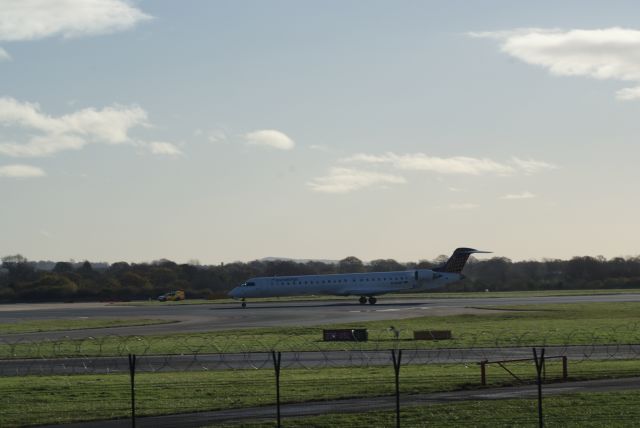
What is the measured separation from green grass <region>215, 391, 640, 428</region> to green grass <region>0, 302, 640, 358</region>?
20720 millimetres

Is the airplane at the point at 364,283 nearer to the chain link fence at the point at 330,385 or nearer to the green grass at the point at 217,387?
the chain link fence at the point at 330,385

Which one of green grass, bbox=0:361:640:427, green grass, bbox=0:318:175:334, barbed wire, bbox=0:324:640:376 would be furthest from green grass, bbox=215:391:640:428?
green grass, bbox=0:318:175:334

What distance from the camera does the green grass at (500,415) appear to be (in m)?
23.5

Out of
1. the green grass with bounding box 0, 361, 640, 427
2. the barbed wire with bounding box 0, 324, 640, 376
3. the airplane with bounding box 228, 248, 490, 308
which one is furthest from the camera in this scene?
the airplane with bounding box 228, 248, 490, 308

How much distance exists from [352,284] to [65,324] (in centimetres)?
3601

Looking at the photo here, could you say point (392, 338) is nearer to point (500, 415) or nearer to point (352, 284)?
point (500, 415)

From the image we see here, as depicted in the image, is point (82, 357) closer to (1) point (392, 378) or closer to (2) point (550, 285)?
(1) point (392, 378)

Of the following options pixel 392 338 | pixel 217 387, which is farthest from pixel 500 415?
pixel 392 338

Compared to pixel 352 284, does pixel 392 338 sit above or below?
below

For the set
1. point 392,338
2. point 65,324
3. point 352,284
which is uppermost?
point 352,284

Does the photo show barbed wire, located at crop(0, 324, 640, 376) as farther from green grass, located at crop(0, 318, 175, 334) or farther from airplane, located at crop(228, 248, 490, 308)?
airplane, located at crop(228, 248, 490, 308)

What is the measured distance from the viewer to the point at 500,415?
80.8 feet

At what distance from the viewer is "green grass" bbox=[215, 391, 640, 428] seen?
77.2ft

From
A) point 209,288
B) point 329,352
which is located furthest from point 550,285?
point 329,352
